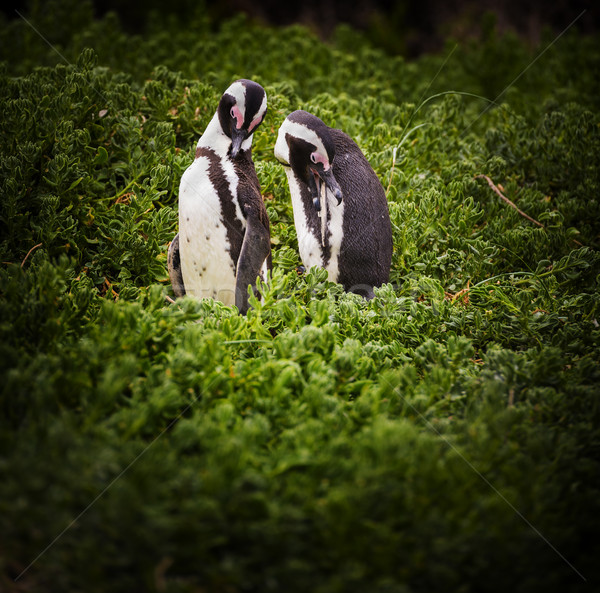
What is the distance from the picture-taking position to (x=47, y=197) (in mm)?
2840

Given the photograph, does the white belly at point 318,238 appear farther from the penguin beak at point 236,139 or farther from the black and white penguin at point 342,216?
the penguin beak at point 236,139

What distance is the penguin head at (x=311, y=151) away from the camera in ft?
8.64

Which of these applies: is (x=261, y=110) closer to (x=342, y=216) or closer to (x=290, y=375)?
(x=342, y=216)

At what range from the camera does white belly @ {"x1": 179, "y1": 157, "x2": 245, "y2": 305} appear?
8.86 feet

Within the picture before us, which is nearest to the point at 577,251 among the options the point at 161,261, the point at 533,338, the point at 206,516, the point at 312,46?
the point at 533,338

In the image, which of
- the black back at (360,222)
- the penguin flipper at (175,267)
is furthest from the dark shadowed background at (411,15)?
the penguin flipper at (175,267)

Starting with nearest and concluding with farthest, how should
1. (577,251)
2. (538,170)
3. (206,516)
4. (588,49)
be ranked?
(206,516), (577,251), (538,170), (588,49)

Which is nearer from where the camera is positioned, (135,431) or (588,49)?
(135,431)

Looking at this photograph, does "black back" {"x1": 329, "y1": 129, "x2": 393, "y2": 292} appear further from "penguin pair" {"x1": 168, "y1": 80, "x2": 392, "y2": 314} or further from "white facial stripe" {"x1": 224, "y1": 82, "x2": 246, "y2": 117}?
"white facial stripe" {"x1": 224, "y1": 82, "x2": 246, "y2": 117}

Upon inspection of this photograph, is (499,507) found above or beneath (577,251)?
beneath

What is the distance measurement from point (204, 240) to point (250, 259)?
0.78ft

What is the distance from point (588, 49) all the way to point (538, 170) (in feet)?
10.2

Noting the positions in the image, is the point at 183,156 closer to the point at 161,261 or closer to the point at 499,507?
the point at 161,261

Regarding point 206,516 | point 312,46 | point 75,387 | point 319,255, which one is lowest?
point 206,516
